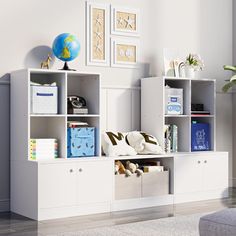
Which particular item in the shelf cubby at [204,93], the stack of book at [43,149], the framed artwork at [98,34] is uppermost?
the framed artwork at [98,34]

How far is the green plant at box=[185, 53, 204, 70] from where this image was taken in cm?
504

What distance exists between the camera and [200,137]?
16.6 feet

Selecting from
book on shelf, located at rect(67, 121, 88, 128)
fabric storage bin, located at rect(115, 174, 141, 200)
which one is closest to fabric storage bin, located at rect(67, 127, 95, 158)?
book on shelf, located at rect(67, 121, 88, 128)

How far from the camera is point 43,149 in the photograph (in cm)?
421

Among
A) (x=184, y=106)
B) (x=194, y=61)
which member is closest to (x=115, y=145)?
(x=184, y=106)

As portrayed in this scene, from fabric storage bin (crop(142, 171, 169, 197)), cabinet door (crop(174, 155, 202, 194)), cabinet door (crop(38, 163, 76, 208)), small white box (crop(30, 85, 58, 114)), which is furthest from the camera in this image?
cabinet door (crop(174, 155, 202, 194))

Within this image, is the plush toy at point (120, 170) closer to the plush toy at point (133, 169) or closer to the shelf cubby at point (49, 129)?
the plush toy at point (133, 169)

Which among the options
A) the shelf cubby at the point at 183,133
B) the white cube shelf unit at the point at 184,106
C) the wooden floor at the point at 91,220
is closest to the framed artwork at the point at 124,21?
the white cube shelf unit at the point at 184,106

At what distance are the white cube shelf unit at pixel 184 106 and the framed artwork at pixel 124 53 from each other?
0.69 ft

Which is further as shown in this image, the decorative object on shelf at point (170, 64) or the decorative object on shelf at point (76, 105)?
the decorative object on shelf at point (170, 64)

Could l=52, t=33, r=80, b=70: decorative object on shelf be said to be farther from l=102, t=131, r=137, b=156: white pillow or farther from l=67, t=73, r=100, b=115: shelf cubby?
l=102, t=131, r=137, b=156: white pillow

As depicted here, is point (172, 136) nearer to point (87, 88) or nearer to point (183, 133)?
point (183, 133)

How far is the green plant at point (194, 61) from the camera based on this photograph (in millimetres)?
5035

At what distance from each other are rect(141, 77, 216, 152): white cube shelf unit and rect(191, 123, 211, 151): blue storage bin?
49mm
